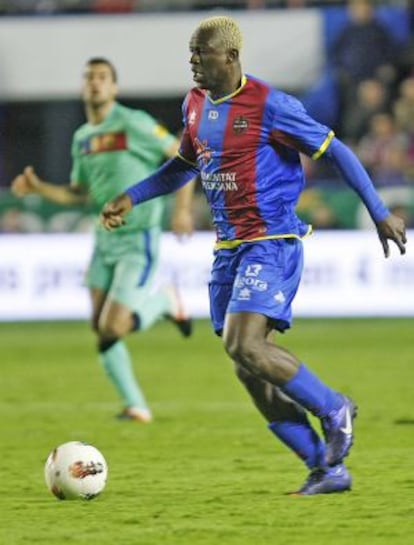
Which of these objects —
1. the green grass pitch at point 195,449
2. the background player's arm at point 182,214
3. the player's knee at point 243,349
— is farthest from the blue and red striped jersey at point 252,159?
the background player's arm at point 182,214

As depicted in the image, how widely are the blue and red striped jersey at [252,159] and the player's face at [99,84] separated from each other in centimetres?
377

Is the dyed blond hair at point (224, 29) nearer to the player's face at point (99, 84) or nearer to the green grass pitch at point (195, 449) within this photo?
the green grass pitch at point (195, 449)

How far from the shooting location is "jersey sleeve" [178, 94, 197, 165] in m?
7.95

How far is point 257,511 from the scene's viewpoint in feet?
23.7

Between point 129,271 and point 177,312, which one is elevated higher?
point 129,271

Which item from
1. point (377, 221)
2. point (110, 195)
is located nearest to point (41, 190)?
point (110, 195)

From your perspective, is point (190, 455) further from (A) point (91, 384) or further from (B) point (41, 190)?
(A) point (91, 384)

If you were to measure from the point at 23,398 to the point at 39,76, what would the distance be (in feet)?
37.7

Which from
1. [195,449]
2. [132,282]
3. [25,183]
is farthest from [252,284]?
[132,282]

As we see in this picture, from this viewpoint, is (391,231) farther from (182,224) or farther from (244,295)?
(182,224)

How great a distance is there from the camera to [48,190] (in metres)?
11.4

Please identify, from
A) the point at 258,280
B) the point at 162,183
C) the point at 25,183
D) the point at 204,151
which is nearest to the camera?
the point at 258,280

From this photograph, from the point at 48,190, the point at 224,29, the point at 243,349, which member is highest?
the point at 224,29

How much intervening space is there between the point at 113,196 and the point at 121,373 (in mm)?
1264
